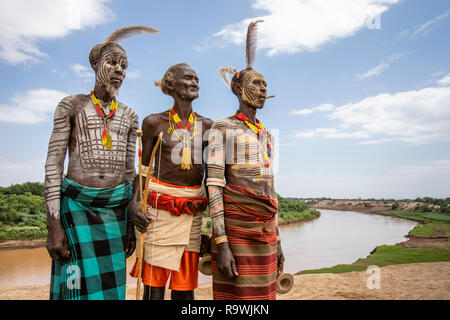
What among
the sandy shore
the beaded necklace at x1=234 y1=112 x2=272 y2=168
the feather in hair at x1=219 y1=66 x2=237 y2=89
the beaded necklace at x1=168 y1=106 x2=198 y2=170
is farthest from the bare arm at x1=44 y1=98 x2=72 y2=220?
the sandy shore

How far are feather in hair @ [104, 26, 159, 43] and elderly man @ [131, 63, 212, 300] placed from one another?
59 centimetres

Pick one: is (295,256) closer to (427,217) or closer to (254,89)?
(254,89)

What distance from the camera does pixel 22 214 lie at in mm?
16312

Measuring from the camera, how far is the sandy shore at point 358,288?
6953 mm

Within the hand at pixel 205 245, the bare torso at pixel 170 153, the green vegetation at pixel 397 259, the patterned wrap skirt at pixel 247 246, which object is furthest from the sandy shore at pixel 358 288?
the bare torso at pixel 170 153

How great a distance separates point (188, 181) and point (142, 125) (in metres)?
0.75

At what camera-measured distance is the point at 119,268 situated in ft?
9.64

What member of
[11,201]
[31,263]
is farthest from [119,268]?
[11,201]

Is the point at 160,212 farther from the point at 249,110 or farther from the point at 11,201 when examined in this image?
the point at 11,201

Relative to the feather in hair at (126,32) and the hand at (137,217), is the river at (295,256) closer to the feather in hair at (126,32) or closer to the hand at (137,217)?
the hand at (137,217)

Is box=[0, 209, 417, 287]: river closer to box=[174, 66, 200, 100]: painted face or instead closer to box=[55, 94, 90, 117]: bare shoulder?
box=[174, 66, 200, 100]: painted face

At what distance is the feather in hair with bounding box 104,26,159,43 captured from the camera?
3.25 m

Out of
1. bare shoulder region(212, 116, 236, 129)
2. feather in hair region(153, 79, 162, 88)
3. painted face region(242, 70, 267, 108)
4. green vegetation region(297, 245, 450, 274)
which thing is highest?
feather in hair region(153, 79, 162, 88)
